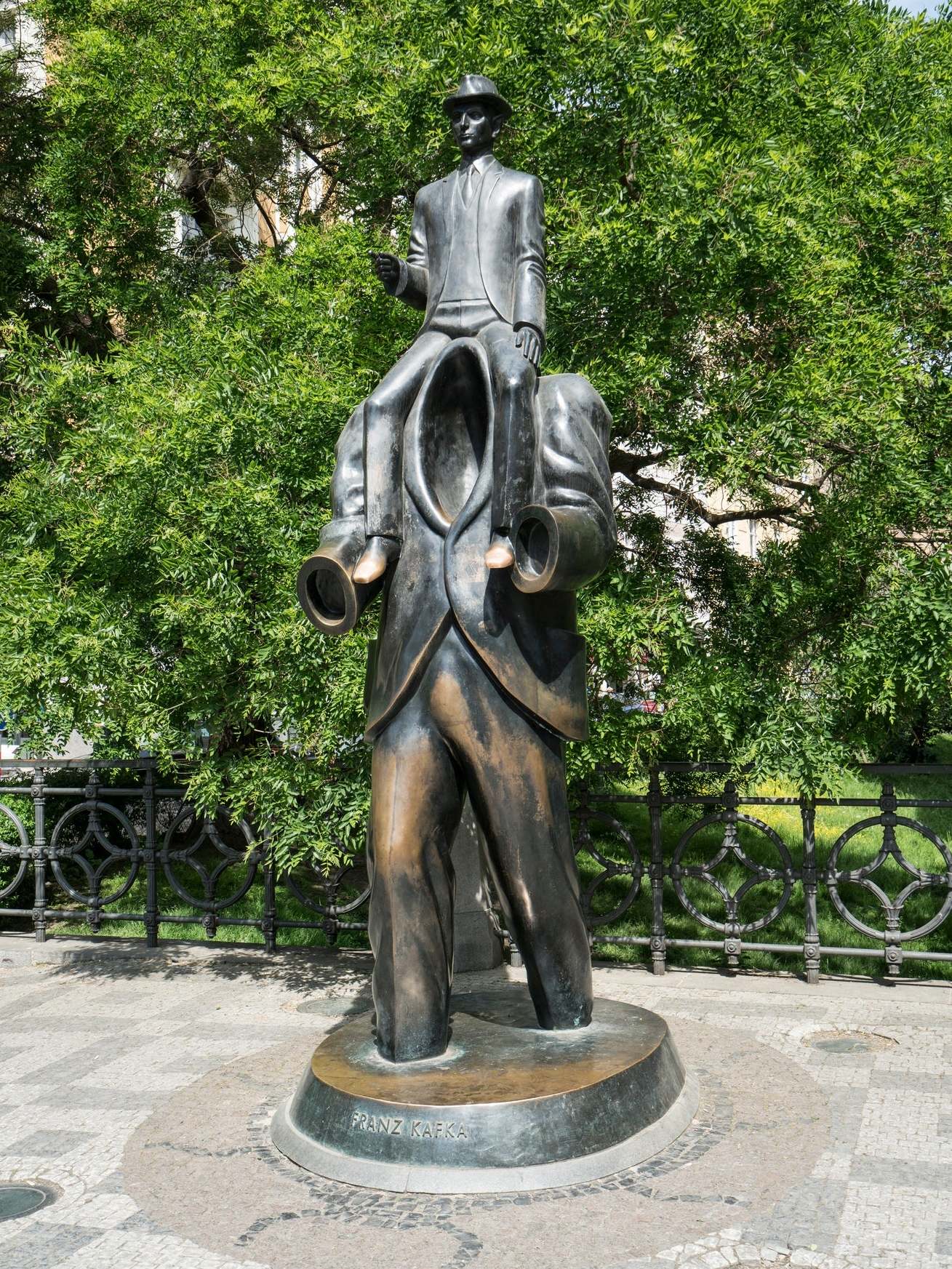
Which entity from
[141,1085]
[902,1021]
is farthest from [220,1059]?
[902,1021]

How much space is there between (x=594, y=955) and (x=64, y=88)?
8.62m

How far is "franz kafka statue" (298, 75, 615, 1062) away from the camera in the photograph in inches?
194

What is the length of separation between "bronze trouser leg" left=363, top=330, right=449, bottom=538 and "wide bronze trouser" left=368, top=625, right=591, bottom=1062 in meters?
0.58

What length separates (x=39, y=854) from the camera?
957cm

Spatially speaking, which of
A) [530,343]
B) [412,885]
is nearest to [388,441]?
[530,343]

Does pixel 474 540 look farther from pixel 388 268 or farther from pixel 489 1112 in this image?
pixel 489 1112

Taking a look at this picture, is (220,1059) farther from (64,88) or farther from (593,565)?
(64,88)

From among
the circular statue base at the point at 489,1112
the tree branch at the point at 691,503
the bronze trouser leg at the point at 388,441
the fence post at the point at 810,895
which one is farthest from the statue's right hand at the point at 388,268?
the fence post at the point at 810,895

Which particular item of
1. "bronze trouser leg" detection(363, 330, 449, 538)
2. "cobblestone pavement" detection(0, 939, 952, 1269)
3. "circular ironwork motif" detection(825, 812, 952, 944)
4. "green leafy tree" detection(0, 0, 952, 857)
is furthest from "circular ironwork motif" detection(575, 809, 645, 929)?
"bronze trouser leg" detection(363, 330, 449, 538)

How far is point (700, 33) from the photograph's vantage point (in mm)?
7449

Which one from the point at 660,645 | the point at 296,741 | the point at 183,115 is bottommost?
the point at 296,741

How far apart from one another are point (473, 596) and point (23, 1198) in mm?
2734

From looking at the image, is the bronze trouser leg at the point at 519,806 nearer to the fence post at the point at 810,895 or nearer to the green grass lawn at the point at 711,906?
the green grass lawn at the point at 711,906

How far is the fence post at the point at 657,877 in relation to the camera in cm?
829
